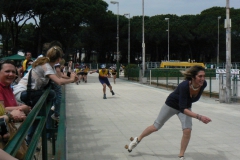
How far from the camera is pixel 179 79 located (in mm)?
22594

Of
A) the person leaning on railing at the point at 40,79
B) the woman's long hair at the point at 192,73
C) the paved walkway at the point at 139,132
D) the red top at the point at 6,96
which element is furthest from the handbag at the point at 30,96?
the woman's long hair at the point at 192,73

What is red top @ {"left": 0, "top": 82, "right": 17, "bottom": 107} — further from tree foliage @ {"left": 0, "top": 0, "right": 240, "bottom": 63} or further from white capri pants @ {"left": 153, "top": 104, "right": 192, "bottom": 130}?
tree foliage @ {"left": 0, "top": 0, "right": 240, "bottom": 63}

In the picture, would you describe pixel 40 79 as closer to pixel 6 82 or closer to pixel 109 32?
pixel 6 82

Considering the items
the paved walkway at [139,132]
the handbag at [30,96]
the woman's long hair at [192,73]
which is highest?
the woman's long hair at [192,73]

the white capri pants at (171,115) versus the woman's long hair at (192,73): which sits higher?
the woman's long hair at (192,73)

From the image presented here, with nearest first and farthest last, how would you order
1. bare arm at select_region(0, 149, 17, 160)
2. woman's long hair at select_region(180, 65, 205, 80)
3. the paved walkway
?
bare arm at select_region(0, 149, 17, 160), woman's long hair at select_region(180, 65, 205, 80), the paved walkway

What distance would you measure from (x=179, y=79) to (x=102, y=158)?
16.8m

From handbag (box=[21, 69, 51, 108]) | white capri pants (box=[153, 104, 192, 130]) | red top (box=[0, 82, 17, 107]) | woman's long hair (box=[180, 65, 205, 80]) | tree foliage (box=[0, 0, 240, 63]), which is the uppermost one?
tree foliage (box=[0, 0, 240, 63])

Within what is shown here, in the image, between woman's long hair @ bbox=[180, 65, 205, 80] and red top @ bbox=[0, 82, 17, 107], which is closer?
red top @ bbox=[0, 82, 17, 107]

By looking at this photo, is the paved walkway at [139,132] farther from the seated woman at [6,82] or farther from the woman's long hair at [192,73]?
the seated woman at [6,82]

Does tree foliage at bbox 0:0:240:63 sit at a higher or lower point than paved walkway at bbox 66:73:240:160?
higher

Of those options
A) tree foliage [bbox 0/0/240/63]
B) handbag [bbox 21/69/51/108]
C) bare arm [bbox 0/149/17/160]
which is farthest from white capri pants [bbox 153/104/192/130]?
tree foliage [bbox 0/0/240/63]

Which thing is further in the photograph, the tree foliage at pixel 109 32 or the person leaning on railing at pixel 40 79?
the tree foliage at pixel 109 32

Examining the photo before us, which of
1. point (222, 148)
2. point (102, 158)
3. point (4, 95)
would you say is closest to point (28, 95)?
point (4, 95)
